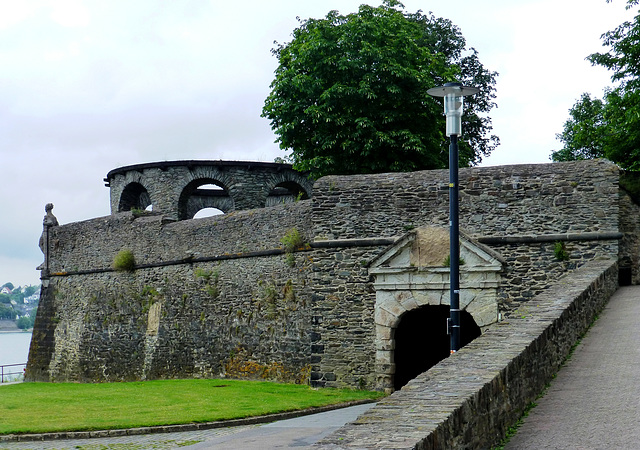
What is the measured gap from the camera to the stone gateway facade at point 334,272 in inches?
661

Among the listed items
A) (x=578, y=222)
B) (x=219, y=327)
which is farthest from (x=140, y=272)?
(x=578, y=222)

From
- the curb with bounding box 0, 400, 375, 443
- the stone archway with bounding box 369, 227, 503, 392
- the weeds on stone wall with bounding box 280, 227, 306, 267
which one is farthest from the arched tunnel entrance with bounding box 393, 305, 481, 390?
the curb with bounding box 0, 400, 375, 443

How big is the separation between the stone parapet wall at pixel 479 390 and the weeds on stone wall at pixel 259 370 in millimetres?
9836

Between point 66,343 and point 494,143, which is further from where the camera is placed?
point 494,143

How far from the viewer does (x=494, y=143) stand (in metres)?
35.8

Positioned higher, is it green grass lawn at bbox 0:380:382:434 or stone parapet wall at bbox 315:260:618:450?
stone parapet wall at bbox 315:260:618:450

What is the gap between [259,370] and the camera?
21.3 metres

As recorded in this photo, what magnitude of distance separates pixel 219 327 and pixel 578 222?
34.9 feet

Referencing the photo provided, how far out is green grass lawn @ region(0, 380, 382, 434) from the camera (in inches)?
589

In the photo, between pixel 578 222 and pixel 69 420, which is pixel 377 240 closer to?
pixel 578 222

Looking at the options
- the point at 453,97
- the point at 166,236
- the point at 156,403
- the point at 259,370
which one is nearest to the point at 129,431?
the point at 156,403

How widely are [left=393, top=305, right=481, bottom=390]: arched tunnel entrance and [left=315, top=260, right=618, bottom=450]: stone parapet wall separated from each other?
7615 mm

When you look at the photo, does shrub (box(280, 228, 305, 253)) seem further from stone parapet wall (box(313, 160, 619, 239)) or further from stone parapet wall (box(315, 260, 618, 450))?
stone parapet wall (box(315, 260, 618, 450))

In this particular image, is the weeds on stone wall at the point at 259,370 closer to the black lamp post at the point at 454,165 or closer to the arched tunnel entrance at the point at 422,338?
the arched tunnel entrance at the point at 422,338
